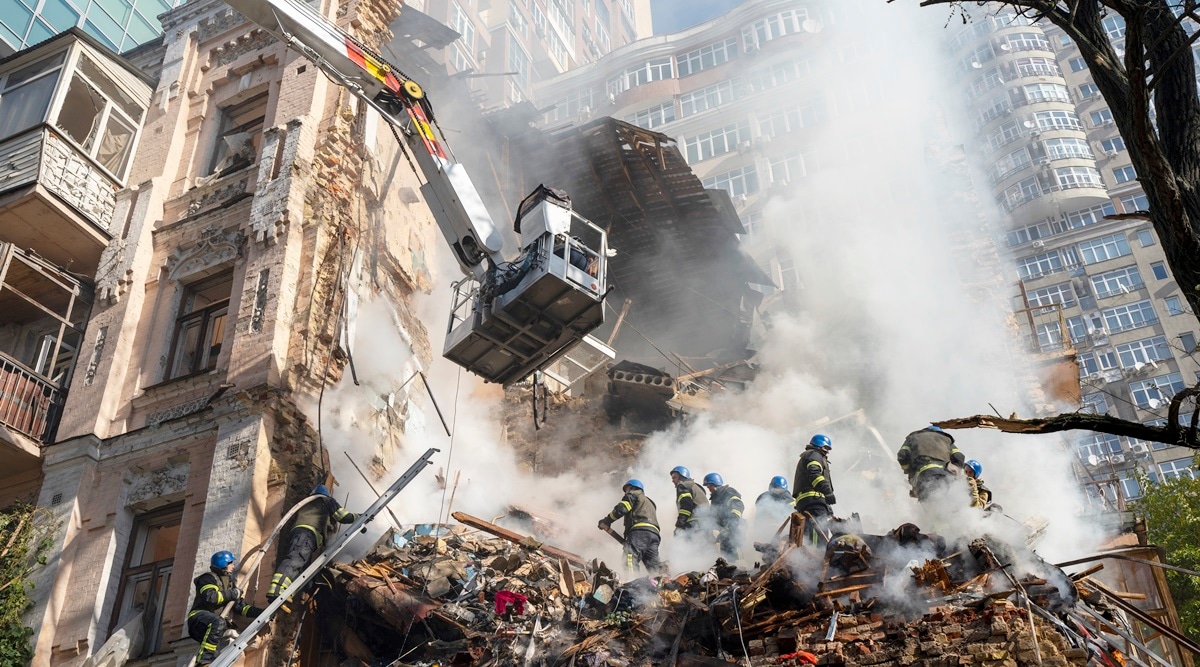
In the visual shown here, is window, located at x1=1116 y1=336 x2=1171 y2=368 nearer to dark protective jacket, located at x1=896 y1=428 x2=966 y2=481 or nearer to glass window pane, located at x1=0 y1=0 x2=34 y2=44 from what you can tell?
dark protective jacket, located at x1=896 y1=428 x2=966 y2=481

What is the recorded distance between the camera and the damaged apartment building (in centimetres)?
1151

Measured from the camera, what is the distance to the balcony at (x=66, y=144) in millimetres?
14156

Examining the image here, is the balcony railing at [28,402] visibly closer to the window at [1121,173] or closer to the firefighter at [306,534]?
the firefighter at [306,534]

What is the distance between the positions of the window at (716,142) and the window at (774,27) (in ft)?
14.6

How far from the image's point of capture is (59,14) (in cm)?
2005

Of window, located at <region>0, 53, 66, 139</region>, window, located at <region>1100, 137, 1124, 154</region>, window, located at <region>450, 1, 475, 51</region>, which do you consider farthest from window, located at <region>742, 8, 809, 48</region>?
window, located at <region>0, 53, 66, 139</region>

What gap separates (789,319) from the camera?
25547 mm

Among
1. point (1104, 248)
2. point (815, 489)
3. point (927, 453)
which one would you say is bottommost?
point (815, 489)

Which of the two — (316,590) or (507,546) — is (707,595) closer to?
(507,546)

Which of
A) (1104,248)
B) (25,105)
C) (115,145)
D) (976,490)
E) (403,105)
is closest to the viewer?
(976,490)

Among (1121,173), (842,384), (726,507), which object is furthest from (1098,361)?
(726,507)

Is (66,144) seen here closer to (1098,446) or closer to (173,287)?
(173,287)

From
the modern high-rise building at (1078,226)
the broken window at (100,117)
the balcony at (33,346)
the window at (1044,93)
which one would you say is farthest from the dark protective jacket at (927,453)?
the window at (1044,93)

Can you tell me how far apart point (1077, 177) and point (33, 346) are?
5223 cm
